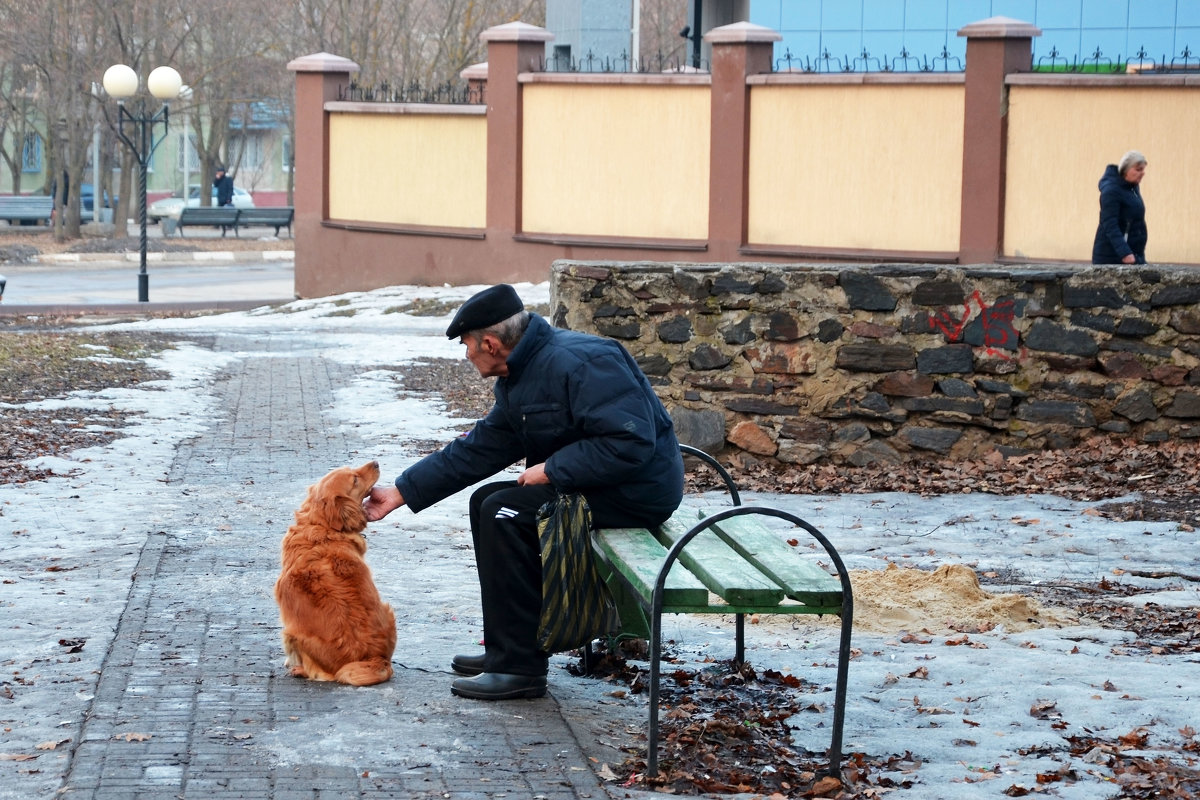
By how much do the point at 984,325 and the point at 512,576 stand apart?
5.23 m

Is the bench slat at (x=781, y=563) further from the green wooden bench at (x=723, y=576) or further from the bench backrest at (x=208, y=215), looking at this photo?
the bench backrest at (x=208, y=215)

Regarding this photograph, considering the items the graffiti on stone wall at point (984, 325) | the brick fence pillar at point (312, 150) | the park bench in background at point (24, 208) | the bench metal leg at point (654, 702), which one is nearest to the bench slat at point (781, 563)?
the bench metal leg at point (654, 702)

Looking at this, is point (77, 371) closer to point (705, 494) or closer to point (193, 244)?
point (705, 494)

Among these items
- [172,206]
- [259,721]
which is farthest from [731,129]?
[172,206]

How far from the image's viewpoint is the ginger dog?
4965mm

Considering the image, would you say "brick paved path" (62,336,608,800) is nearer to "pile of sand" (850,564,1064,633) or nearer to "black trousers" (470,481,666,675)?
"black trousers" (470,481,666,675)

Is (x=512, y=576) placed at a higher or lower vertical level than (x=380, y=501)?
lower

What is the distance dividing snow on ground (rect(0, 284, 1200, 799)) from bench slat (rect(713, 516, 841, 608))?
22.4 inches

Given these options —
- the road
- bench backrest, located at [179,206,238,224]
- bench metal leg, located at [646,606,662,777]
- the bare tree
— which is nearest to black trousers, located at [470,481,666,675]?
bench metal leg, located at [646,606,662,777]

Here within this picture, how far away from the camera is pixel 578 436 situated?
198 inches

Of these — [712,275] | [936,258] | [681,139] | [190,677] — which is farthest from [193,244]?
[190,677]

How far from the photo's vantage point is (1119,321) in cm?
926

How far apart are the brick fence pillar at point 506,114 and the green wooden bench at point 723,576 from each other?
647 inches

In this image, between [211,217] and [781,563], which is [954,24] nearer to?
[781,563]
